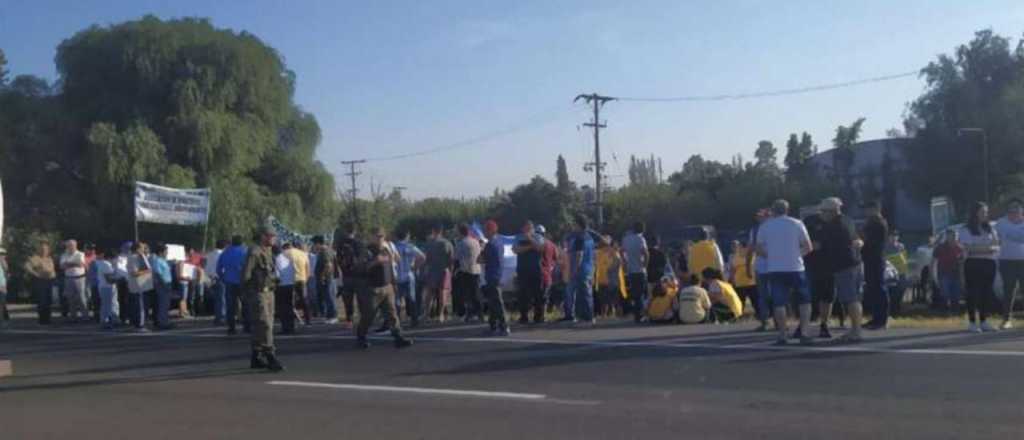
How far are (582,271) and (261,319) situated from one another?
6364mm

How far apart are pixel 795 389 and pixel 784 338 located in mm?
3385

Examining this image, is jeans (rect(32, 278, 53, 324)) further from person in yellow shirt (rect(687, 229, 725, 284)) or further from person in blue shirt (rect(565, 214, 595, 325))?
person in yellow shirt (rect(687, 229, 725, 284))

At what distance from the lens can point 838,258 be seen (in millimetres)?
14125

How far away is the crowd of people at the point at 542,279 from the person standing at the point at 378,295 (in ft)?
0.06

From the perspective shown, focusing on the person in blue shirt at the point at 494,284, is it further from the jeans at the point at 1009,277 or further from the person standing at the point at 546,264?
the jeans at the point at 1009,277

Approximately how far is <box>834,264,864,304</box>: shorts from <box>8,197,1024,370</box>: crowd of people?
15 mm

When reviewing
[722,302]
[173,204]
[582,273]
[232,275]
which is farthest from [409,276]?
[173,204]

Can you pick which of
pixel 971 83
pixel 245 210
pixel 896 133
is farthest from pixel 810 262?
pixel 896 133

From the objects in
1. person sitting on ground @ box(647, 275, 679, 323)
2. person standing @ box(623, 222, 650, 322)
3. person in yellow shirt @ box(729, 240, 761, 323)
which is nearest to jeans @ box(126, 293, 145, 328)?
person standing @ box(623, 222, 650, 322)

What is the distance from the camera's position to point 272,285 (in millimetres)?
13328

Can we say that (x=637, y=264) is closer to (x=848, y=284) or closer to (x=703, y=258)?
(x=703, y=258)

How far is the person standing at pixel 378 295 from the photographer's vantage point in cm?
1516

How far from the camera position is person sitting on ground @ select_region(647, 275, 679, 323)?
57.5 feet

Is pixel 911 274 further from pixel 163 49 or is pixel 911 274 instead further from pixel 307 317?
pixel 163 49
